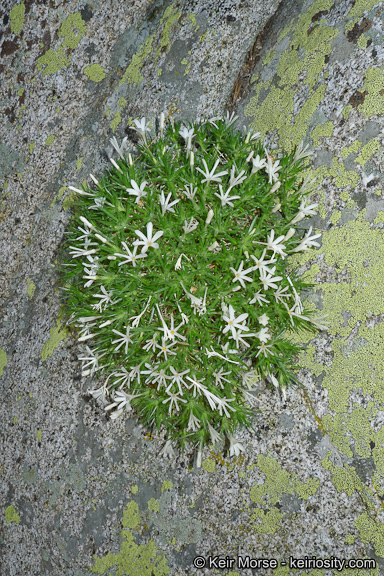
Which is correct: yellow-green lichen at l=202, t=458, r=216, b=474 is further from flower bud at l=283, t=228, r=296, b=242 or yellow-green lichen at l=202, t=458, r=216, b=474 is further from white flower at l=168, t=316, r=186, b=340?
flower bud at l=283, t=228, r=296, b=242

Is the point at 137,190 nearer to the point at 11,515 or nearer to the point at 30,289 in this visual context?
the point at 30,289

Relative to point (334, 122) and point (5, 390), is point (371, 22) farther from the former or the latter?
point (5, 390)

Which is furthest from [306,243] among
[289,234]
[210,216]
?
[210,216]

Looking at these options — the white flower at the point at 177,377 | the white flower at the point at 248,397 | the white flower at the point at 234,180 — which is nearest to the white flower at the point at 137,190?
the white flower at the point at 234,180

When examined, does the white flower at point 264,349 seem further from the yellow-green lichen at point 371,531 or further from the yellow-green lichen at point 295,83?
the yellow-green lichen at point 295,83

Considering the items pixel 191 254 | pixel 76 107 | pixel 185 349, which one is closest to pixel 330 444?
pixel 185 349

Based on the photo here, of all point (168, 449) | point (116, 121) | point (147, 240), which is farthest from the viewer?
point (116, 121)
